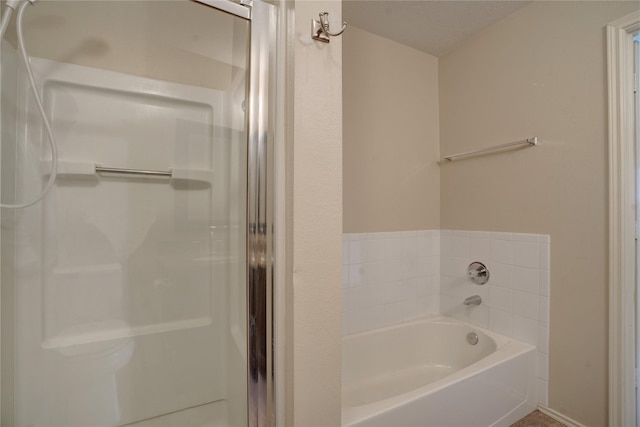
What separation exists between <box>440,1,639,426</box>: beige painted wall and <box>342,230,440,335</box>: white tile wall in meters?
0.44

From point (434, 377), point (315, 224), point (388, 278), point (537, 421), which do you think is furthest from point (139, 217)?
point (537, 421)

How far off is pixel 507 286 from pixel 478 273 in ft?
0.57

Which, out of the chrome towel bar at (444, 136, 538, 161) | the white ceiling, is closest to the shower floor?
the chrome towel bar at (444, 136, 538, 161)

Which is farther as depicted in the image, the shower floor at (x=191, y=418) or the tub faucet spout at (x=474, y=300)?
the tub faucet spout at (x=474, y=300)

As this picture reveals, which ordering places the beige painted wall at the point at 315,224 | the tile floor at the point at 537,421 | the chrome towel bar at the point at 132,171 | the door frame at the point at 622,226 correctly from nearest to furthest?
the beige painted wall at the point at 315,224 → the chrome towel bar at the point at 132,171 → the door frame at the point at 622,226 → the tile floor at the point at 537,421

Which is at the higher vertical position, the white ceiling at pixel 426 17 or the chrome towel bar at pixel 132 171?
the white ceiling at pixel 426 17

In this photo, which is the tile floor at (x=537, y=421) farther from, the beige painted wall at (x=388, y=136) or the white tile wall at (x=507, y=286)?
the beige painted wall at (x=388, y=136)

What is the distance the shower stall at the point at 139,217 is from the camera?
2.95ft

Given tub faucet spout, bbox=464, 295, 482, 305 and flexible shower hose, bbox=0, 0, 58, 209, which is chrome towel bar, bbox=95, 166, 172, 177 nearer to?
flexible shower hose, bbox=0, 0, 58, 209

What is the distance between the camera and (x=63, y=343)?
1040mm

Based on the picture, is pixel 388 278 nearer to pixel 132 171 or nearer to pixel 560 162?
pixel 560 162

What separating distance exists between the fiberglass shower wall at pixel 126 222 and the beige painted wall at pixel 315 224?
8.7 inches

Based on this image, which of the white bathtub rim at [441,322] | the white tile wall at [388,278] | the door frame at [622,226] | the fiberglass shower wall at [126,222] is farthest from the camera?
the white tile wall at [388,278]

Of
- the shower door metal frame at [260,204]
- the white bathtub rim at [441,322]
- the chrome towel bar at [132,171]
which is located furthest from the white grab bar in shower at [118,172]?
the white bathtub rim at [441,322]
